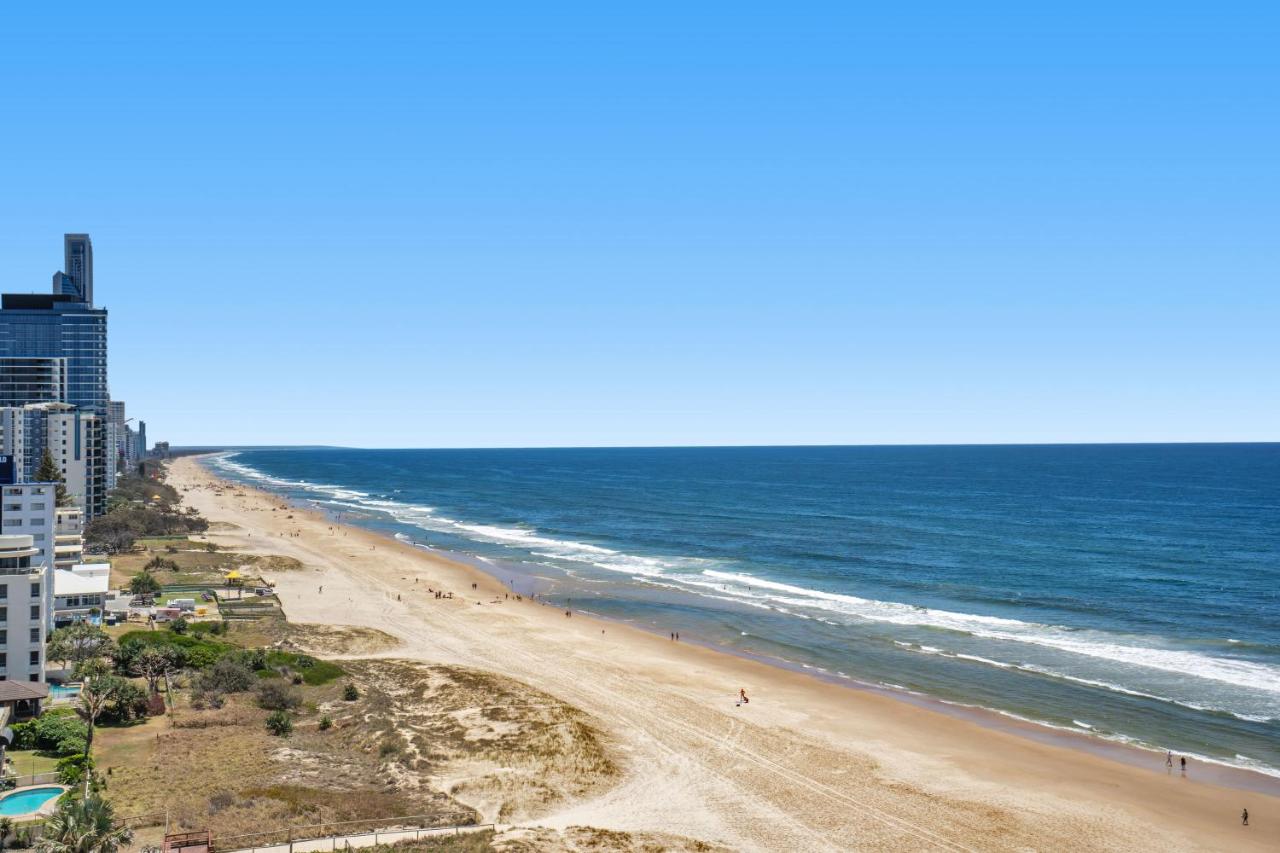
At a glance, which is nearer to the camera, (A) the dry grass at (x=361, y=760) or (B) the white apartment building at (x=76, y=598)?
(A) the dry grass at (x=361, y=760)

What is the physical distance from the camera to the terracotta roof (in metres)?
39.8

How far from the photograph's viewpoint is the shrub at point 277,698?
46688 millimetres

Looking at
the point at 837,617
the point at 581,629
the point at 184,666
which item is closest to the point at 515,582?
the point at 581,629

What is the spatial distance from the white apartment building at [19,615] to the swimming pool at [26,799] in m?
13.2

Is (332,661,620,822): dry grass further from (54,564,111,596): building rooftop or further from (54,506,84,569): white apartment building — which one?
(54,506,84,569): white apartment building

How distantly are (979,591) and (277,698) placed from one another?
61565mm

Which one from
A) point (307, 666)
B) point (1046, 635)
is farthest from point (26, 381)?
point (1046, 635)

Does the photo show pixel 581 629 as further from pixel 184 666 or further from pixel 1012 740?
pixel 1012 740

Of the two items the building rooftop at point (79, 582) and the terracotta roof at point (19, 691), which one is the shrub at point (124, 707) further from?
the building rooftop at point (79, 582)

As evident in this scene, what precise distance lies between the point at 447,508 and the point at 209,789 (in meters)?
142

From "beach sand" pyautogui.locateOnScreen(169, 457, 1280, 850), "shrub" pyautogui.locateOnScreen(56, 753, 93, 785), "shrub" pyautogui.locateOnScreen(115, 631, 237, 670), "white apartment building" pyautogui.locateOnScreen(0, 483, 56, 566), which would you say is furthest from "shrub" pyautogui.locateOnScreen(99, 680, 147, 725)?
"white apartment building" pyautogui.locateOnScreen(0, 483, 56, 566)

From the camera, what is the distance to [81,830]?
24.6m

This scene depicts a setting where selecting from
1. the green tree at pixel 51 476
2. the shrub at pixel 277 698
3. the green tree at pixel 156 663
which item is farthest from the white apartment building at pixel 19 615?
the green tree at pixel 51 476

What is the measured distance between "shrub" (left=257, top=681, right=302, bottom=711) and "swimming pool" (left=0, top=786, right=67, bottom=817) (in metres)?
13.1
